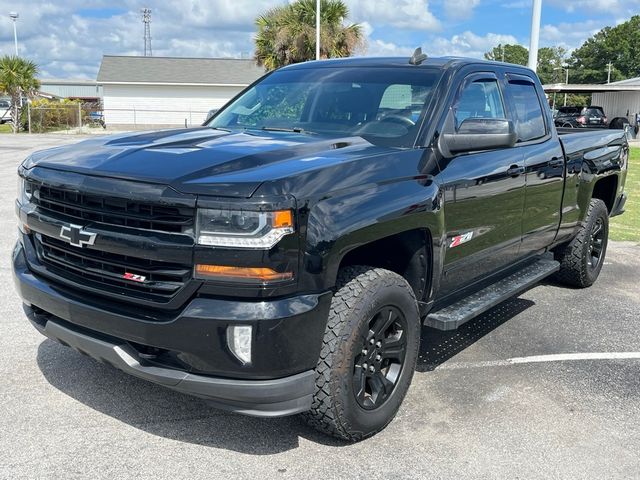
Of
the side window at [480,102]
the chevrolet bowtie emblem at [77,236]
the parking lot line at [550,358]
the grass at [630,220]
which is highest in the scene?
the side window at [480,102]

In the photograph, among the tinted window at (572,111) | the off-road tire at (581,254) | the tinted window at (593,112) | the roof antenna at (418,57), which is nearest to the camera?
the roof antenna at (418,57)

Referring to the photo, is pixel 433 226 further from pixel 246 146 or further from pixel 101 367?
pixel 101 367

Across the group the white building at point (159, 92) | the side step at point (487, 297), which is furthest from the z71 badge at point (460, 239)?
the white building at point (159, 92)

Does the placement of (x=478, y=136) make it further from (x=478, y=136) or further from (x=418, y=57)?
(x=418, y=57)

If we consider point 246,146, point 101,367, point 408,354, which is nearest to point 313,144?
point 246,146

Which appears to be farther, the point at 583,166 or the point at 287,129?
the point at 583,166

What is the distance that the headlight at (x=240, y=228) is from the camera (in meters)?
2.74

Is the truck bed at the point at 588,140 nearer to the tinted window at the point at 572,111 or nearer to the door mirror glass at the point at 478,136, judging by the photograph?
the door mirror glass at the point at 478,136

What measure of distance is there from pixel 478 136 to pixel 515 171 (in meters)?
0.85

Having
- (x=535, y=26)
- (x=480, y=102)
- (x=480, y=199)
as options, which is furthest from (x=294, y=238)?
(x=535, y=26)

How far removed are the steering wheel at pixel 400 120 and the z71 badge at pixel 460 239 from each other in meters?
0.73

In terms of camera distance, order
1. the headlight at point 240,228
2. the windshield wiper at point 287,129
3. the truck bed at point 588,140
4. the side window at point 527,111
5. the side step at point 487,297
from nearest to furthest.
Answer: the headlight at point 240,228
the side step at point 487,297
the windshield wiper at point 287,129
the side window at point 527,111
the truck bed at point 588,140

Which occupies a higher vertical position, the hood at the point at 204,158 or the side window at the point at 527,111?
the side window at the point at 527,111

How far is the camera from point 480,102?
14.7ft
